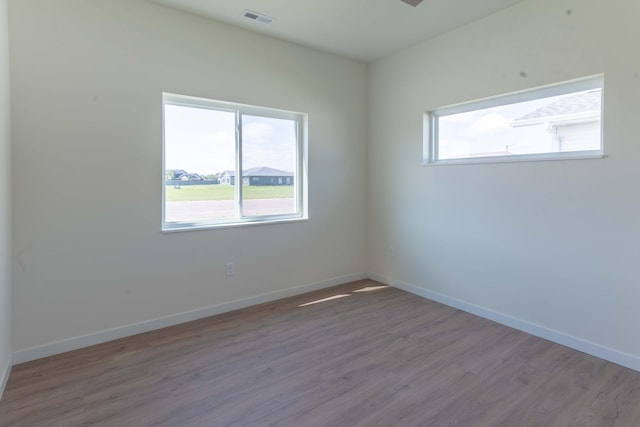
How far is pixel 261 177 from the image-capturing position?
3.68 metres

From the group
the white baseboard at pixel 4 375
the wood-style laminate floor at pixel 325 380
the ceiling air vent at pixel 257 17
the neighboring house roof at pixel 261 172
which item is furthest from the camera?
the neighboring house roof at pixel 261 172

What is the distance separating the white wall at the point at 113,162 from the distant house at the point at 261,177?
0.50 meters

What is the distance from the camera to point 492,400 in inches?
79.7

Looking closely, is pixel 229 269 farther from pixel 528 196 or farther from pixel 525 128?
pixel 525 128

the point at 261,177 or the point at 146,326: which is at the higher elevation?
the point at 261,177

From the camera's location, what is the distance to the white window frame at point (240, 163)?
3093 mm

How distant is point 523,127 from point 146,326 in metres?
3.70

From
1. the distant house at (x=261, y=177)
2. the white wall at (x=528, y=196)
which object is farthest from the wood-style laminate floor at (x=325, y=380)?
the distant house at (x=261, y=177)

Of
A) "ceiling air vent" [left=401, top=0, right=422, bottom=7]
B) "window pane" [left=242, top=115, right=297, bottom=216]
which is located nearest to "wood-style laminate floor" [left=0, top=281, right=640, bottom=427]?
"window pane" [left=242, top=115, right=297, bottom=216]

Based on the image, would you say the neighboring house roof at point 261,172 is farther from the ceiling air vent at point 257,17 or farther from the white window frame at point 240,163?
the ceiling air vent at point 257,17

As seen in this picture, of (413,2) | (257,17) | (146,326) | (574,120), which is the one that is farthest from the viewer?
(257,17)

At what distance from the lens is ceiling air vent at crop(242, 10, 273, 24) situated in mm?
3031

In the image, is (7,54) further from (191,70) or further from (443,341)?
(443,341)

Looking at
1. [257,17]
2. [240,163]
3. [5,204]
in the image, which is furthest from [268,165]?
[5,204]
